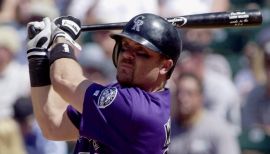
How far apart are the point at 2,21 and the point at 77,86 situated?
4.51 meters

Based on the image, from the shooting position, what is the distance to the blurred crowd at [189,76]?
680 cm

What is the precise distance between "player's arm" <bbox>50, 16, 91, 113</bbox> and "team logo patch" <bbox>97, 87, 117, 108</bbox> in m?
0.11

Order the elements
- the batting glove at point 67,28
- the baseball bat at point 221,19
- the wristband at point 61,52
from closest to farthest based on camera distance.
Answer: the wristband at point 61,52 < the batting glove at point 67,28 < the baseball bat at point 221,19

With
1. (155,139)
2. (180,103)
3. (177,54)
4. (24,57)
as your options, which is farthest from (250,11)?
(24,57)

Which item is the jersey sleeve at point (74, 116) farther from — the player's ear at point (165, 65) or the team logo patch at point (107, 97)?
the player's ear at point (165, 65)

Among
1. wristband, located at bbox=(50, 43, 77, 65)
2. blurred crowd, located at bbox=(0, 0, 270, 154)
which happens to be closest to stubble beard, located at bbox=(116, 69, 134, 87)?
wristband, located at bbox=(50, 43, 77, 65)

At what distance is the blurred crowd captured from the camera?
6801 mm

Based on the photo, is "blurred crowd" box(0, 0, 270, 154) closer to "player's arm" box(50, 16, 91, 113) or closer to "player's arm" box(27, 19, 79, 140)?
"player's arm" box(27, 19, 79, 140)

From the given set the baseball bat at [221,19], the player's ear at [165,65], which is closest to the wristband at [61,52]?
the player's ear at [165,65]

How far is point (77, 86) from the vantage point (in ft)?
14.3

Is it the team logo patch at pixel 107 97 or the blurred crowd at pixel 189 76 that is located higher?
the team logo patch at pixel 107 97

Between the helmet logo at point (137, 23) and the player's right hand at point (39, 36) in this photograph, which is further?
the player's right hand at point (39, 36)

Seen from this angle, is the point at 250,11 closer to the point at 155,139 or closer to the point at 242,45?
the point at 155,139

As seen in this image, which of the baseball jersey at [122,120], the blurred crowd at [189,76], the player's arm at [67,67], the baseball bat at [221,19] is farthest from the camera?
the blurred crowd at [189,76]
